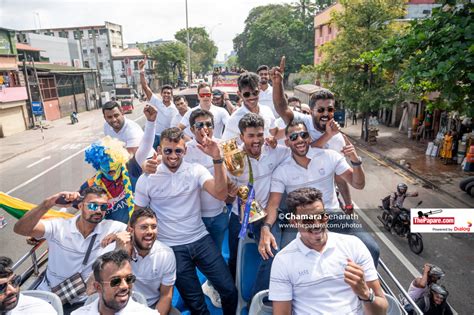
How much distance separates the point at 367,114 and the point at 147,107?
54.5 ft

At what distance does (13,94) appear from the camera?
81.4 ft

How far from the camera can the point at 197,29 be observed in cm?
8638

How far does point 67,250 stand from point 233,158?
1.94m

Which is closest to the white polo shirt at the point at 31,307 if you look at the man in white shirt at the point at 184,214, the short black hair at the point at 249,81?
the man in white shirt at the point at 184,214

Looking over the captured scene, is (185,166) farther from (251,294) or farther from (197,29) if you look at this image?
(197,29)

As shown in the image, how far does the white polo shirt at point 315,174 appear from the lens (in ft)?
12.7

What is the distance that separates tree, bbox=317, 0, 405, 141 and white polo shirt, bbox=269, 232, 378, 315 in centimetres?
1523

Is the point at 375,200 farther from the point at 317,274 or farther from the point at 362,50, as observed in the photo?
the point at 317,274

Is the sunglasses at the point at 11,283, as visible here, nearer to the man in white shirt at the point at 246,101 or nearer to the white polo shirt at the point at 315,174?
the white polo shirt at the point at 315,174

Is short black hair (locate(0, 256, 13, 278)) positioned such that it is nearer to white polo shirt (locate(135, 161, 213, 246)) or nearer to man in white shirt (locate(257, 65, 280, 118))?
white polo shirt (locate(135, 161, 213, 246))

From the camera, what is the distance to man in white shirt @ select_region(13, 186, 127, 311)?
3439 mm

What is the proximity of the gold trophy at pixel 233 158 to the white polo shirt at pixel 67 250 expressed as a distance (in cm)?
135

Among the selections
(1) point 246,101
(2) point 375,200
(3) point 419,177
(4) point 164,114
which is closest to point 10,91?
(4) point 164,114

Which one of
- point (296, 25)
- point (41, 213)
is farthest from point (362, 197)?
point (296, 25)
